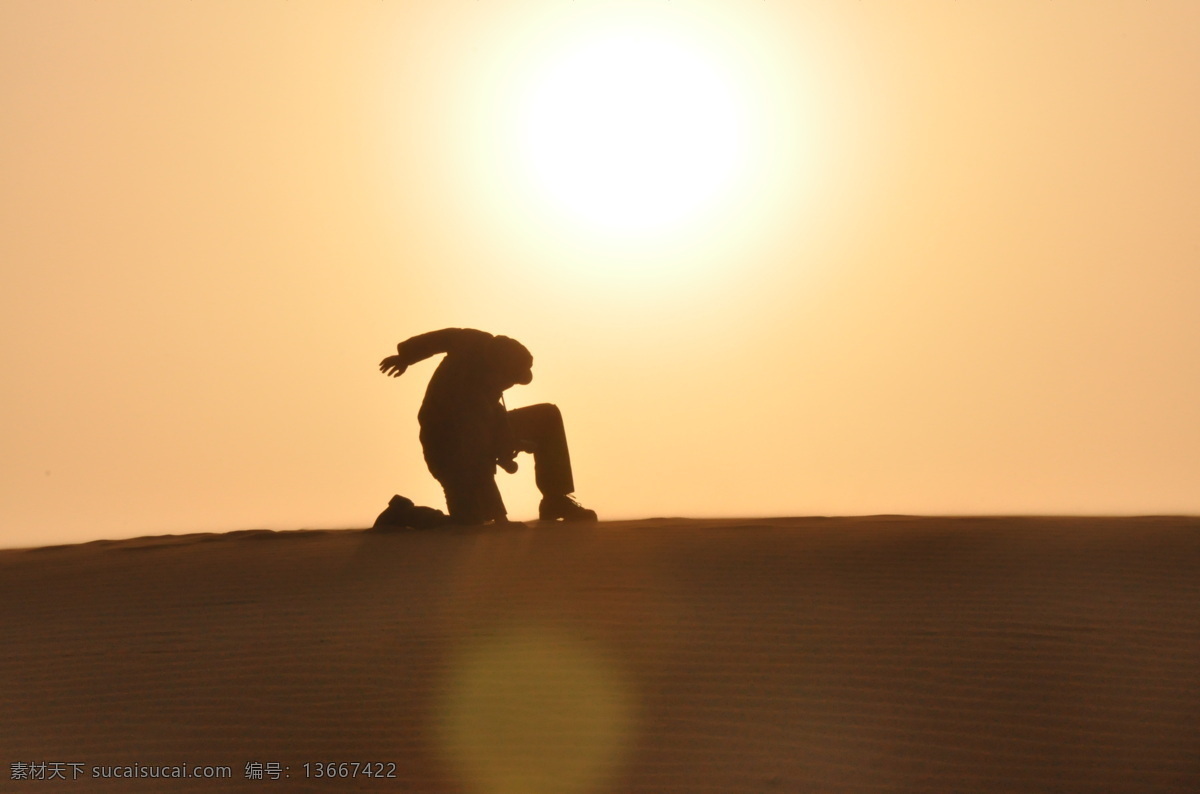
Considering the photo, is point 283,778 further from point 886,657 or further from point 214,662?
point 886,657

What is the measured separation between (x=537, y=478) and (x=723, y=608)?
4.52 m

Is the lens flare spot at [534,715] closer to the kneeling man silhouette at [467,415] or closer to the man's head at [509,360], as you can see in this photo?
the kneeling man silhouette at [467,415]

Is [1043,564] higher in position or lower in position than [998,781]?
higher

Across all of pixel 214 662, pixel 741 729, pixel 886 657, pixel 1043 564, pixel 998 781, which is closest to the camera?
pixel 998 781

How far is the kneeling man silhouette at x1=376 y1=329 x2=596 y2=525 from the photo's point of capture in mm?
11023

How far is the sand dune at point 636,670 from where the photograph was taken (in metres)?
5.60

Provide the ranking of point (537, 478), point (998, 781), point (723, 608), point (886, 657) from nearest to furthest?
point (998, 781)
point (886, 657)
point (723, 608)
point (537, 478)

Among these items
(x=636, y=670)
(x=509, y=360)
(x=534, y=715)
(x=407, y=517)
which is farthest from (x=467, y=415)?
(x=534, y=715)

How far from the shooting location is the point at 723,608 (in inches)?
295

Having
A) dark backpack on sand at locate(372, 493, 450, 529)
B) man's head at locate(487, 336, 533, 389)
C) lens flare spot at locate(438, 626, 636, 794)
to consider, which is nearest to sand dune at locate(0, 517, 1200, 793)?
lens flare spot at locate(438, 626, 636, 794)

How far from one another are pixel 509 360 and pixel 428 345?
77cm

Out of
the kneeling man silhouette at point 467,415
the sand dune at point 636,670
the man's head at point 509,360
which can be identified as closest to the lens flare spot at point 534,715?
the sand dune at point 636,670

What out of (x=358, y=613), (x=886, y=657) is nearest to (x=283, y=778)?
(x=358, y=613)

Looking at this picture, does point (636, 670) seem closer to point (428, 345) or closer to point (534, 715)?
point (534, 715)
